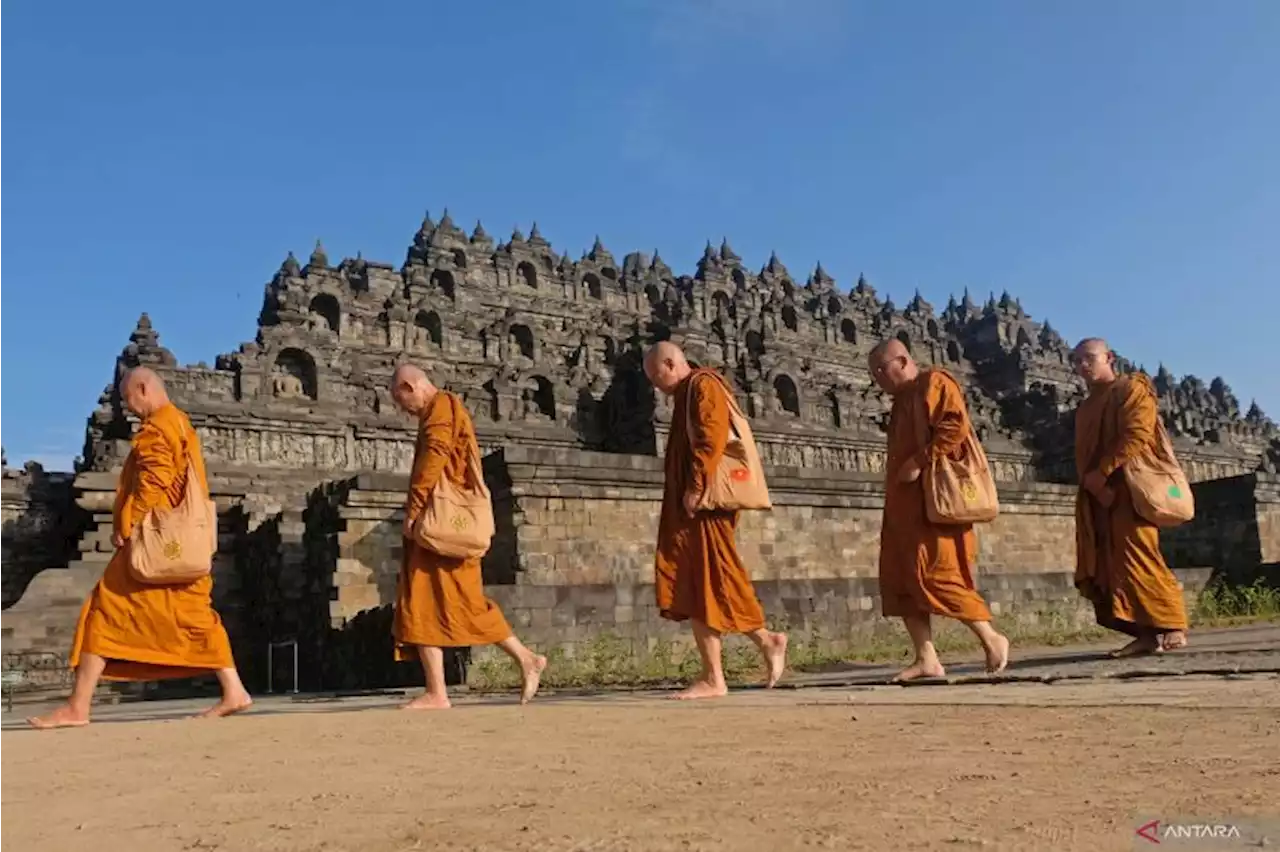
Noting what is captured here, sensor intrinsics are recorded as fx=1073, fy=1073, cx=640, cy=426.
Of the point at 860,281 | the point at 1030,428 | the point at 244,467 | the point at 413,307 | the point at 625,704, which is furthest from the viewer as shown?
the point at 860,281

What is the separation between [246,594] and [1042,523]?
1104 cm

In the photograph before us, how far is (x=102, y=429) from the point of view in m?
21.7

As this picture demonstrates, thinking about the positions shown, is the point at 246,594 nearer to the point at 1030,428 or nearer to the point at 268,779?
the point at 268,779

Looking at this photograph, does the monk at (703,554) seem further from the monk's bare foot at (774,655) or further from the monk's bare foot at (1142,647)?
the monk's bare foot at (1142,647)

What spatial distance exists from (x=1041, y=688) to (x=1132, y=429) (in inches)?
99.4

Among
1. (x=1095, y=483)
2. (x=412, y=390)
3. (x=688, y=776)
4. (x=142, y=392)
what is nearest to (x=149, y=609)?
(x=142, y=392)

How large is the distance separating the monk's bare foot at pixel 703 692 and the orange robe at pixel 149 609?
2245 mm

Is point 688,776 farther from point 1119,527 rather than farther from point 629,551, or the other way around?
point 629,551

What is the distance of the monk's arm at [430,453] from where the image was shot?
567cm

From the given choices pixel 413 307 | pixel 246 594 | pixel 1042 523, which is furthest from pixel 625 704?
pixel 413 307

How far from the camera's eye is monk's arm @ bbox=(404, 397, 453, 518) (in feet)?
18.6

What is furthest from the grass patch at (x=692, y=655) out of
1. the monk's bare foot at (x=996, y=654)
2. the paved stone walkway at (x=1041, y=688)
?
the monk's bare foot at (x=996, y=654)

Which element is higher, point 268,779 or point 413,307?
point 413,307

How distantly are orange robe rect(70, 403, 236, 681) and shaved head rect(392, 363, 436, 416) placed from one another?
1.17m
